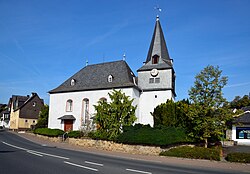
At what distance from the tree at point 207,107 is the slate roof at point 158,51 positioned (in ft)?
42.7

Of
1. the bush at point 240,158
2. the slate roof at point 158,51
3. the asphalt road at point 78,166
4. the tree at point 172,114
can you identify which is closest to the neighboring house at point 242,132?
the tree at point 172,114

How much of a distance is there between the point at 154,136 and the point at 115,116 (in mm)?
5570

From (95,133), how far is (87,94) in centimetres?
1208

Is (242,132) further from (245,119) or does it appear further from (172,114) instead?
(172,114)

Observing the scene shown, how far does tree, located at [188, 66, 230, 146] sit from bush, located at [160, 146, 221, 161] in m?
2.49

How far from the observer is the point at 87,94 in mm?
37031

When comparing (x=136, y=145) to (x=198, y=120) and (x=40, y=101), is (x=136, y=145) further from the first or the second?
(x=40, y=101)

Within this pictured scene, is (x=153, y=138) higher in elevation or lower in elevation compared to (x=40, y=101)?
lower

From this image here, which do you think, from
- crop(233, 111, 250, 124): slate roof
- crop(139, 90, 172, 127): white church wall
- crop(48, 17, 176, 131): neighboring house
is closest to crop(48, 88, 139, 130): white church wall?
crop(48, 17, 176, 131): neighboring house

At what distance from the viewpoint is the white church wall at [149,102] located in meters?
34.4

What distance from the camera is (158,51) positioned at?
120 feet

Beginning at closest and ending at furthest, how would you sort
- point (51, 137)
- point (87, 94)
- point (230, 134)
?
point (51, 137) → point (230, 134) → point (87, 94)

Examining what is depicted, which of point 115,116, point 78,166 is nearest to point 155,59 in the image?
point 115,116

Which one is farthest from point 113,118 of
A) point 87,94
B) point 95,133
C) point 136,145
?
point 87,94
